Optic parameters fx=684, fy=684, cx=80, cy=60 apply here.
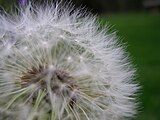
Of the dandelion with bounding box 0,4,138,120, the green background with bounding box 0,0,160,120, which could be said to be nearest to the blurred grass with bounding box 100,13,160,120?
the green background with bounding box 0,0,160,120

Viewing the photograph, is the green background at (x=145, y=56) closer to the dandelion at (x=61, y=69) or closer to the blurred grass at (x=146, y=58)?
the blurred grass at (x=146, y=58)

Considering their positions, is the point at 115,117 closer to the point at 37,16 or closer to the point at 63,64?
the point at 63,64

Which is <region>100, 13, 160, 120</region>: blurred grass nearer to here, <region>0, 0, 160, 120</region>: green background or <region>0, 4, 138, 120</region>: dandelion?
<region>0, 0, 160, 120</region>: green background

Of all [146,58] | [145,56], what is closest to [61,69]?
[146,58]

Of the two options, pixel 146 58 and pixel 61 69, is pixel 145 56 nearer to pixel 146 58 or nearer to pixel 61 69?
pixel 146 58

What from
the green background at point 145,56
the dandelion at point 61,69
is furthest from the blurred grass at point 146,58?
the dandelion at point 61,69

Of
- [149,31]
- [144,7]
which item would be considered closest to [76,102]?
[149,31]
